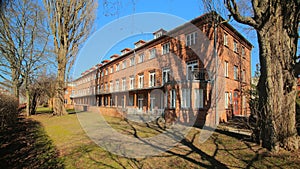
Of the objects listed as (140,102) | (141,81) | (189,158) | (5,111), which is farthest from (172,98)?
(5,111)

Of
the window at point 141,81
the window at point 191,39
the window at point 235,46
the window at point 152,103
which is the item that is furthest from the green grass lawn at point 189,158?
the window at point 141,81

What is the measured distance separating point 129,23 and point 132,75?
1872 cm

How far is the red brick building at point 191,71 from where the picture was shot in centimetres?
1275

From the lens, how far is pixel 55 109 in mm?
18516

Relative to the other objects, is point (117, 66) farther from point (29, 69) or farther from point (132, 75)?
point (29, 69)

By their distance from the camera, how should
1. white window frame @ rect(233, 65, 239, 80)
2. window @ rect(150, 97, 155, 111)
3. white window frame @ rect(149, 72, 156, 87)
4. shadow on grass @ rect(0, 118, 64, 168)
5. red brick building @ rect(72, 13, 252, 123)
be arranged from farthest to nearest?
white window frame @ rect(149, 72, 156, 87) < window @ rect(150, 97, 155, 111) < white window frame @ rect(233, 65, 239, 80) < red brick building @ rect(72, 13, 252, 123) < shadow on grass @ rect(0, 118, 64, 168)

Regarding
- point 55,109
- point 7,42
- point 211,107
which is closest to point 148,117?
point 211,107

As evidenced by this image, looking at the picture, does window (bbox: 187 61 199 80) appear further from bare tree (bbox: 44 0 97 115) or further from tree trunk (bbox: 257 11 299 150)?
bare tree (bbox: 44 0 97 115)

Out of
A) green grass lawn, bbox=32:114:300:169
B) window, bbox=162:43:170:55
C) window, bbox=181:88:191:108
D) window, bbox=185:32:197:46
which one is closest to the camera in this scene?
green grass lawn, bbox=32:114:300:169

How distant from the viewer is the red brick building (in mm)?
12750

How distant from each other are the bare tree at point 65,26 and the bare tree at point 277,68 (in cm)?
1716

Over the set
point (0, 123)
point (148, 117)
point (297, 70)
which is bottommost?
point (148, 117)

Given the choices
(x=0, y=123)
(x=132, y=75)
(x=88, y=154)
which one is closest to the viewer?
(x=88, y=154)

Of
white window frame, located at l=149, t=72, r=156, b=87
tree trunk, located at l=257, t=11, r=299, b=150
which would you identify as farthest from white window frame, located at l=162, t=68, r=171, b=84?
tree trunk, located at l=257, t=11, r=299, b=150
